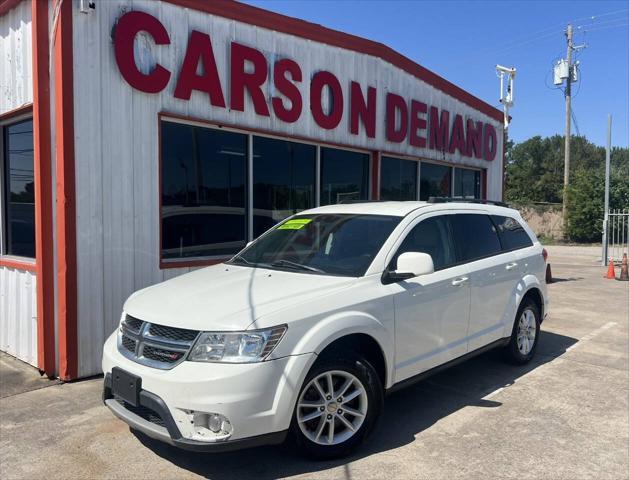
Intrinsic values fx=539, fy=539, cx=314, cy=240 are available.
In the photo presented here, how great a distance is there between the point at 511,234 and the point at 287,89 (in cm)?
363

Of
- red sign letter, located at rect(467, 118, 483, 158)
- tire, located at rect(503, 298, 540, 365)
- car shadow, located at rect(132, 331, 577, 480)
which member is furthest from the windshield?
red sign letter, located at rect(467, 118, 483, 158)

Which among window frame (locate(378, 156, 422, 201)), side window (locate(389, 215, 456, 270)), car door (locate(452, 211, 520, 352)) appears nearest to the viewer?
side window (locate(389, 215, 456, 270))

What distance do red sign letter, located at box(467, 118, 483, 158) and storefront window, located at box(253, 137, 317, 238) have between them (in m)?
5.22

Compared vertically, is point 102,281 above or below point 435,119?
below

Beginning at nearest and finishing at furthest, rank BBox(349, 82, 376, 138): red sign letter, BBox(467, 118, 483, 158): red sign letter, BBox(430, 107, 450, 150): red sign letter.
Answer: BBox(349, 82, 376, 138): red sign letter
BBox(430, 107, 450, 150): red sign letter
BBox(467, 118, 483, 158): red sign letter

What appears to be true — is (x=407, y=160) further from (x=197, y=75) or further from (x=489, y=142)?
(x=197, y=75)

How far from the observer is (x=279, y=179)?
784 centimetres

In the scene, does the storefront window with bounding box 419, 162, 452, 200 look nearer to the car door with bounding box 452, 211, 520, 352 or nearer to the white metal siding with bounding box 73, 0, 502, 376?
the white metal siding with bounding box 73, 0, 502, 376

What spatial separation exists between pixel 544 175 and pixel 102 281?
6037 centimetres

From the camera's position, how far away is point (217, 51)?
6.67 meters

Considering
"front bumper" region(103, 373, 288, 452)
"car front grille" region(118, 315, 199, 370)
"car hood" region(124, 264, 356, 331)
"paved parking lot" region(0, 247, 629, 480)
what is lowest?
"paved parking lot" region(0, 247, 629, 480)

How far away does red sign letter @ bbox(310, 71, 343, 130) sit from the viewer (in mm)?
8016

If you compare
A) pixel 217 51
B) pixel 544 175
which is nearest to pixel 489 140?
pixel 217 51

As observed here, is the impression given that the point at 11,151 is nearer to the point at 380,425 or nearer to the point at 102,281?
the point at 102,281
